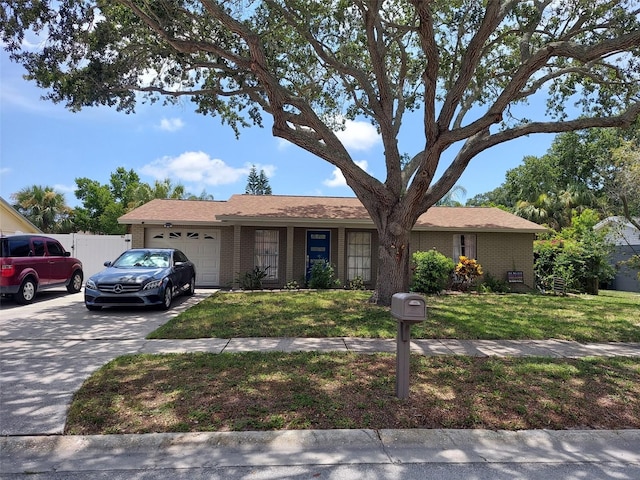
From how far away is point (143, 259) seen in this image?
37.7ft

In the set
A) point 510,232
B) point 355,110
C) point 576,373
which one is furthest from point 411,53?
point 576,373

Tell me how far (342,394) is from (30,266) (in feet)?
35.0

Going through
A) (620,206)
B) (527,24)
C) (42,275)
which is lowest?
(42,275)

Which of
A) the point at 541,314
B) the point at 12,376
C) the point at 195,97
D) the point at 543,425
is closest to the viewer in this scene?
the point at 543,425

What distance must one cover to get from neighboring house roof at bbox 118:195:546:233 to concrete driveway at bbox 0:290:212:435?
5.06m

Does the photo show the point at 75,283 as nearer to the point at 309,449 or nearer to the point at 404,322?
the point at 309,449

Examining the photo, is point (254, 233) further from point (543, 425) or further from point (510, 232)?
point (543, 425)

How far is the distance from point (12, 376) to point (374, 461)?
4907 mm

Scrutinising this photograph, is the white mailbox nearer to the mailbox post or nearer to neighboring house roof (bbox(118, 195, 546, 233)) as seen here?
the mailbox post

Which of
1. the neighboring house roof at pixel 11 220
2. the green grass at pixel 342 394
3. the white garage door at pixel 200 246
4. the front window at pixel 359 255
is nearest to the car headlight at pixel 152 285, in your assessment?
the green grass at pixel 342 394

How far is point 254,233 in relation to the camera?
55.2 feet

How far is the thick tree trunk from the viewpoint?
34.6ft

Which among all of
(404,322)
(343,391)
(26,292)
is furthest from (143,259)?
(404,322)

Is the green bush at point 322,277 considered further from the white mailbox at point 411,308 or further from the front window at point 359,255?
the white mailbox at point 411,308
